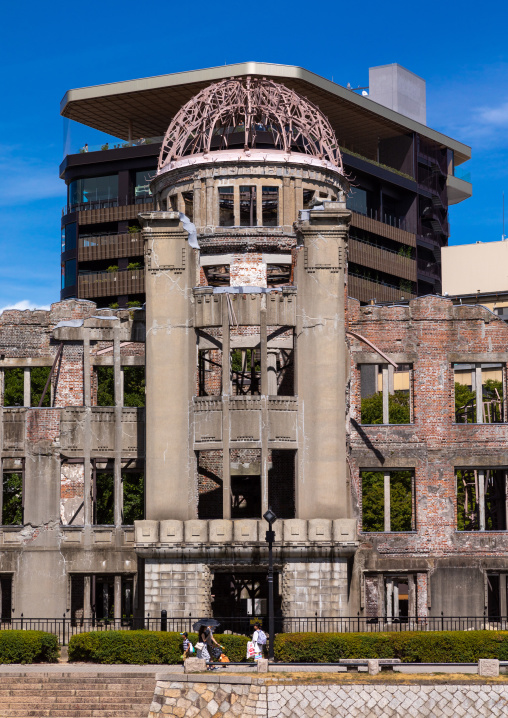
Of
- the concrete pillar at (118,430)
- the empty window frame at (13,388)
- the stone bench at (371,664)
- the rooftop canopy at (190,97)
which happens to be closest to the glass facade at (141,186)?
the rooftop canopy at (190,97)

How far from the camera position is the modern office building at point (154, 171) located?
9969 centimetres

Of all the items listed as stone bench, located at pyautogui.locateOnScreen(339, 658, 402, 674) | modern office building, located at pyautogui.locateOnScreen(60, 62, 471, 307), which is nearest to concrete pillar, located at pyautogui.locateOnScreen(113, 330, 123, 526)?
stone bench, located at pyautogui.locateOnScreen(339, 658, 402, 674)

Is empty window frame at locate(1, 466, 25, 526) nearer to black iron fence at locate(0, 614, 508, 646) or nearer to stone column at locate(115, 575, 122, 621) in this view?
black iron fence at locate(0, 614, 508, 646)

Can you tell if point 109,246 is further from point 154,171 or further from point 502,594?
point 502,594

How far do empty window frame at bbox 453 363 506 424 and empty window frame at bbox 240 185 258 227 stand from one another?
11078 millimetres

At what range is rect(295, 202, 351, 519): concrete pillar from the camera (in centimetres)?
4509

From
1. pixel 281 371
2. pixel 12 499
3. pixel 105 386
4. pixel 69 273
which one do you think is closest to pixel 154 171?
pixel 69 273

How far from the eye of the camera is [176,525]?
44312mm

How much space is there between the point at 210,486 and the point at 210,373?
4.68 metres

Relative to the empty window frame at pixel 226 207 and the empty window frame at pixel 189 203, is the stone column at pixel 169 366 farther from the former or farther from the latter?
the empty window frame at pixel 226 207

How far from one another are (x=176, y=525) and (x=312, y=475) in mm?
4995

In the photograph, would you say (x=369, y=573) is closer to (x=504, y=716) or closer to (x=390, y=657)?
(x=390, y=657)

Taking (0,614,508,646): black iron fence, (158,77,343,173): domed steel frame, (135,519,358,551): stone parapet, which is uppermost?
(158,77,343,173): domed steel frame

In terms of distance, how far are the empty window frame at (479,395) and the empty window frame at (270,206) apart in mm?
10532
